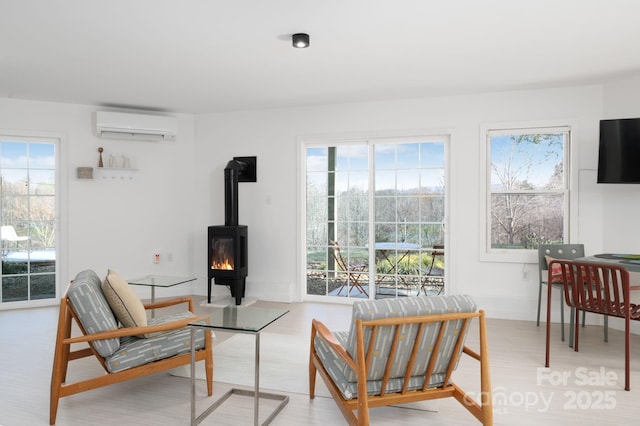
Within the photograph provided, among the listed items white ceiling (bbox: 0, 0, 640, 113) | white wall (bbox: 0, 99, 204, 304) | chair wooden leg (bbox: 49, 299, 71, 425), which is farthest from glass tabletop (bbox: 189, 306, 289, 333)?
white wall (bbox: 0, 99, 204, 304)

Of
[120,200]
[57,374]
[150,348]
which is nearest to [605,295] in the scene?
[150,348]

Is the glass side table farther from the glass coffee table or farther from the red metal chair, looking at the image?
the red metal chair

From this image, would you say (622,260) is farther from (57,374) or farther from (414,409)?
(57,374)

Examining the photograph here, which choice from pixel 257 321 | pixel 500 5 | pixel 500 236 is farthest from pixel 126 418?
pixel 500 236

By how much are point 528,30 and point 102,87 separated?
4271mm

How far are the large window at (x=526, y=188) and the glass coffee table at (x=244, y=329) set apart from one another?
3230 mm

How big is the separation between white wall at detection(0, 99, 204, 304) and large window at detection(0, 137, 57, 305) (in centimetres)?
18

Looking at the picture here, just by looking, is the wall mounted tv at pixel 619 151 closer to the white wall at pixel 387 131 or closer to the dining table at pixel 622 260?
the white wall at pixel 387 131

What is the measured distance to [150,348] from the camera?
276 cm

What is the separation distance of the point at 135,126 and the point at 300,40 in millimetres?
3274

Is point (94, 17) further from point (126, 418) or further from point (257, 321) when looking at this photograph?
point (126, 418)

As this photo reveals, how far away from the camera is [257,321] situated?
2623 mm

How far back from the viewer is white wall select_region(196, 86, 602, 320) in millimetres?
4688

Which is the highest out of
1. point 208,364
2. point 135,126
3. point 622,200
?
point 135,126
